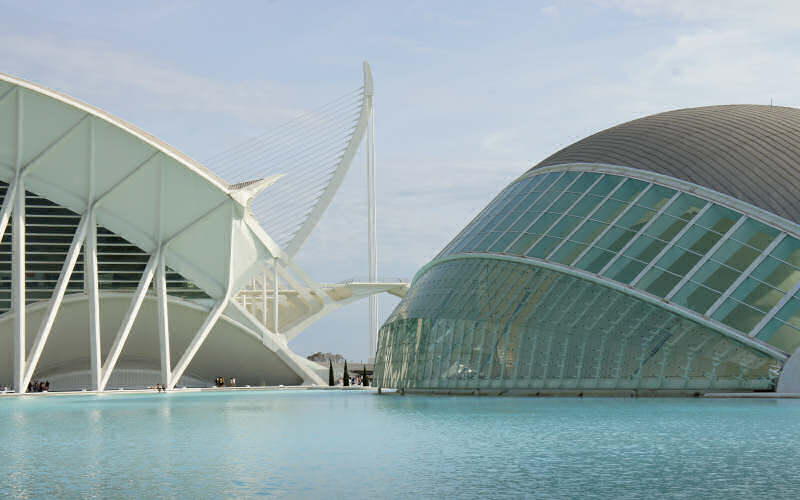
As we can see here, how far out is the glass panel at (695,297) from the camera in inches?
1165

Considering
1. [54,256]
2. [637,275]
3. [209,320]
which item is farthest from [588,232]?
[54,256]

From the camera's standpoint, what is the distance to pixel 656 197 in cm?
3388

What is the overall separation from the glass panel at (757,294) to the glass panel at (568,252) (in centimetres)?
594

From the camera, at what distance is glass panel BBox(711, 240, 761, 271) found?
30.2 meters

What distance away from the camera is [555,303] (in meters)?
33.1

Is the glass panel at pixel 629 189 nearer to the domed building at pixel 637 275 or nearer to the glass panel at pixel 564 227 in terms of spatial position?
the domed building at pixel 637 275

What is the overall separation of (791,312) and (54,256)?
4670 cm

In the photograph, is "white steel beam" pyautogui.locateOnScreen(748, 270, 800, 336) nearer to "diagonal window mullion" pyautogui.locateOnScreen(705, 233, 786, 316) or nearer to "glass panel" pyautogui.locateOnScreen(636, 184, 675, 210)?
"diagonal window mullion" pyautogui.locateOnScreen(705, 233, 786, 316)

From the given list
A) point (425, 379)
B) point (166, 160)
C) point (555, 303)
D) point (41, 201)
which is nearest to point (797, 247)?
point (555, 303)

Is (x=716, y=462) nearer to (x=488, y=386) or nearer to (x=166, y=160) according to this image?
(x=488, y=386)

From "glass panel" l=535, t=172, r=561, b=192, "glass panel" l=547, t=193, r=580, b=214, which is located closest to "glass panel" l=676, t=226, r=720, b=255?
"glass panel" l=547, t=193, r=580, b=214

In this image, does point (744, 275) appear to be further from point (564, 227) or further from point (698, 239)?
point (564, 227)

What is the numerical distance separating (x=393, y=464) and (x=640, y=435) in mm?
5300

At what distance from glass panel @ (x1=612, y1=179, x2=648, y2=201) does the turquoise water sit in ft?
41.5
